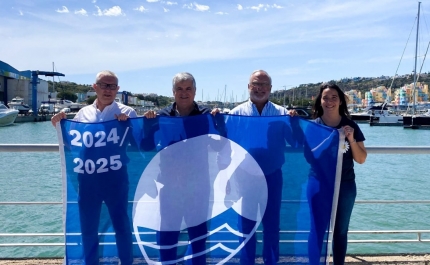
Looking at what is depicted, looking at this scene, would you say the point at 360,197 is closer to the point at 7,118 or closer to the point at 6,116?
the point at 6,116

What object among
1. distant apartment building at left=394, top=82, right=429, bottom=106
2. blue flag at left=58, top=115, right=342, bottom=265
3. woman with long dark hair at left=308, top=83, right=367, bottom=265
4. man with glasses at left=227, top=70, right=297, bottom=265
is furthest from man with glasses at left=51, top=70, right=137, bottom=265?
distant apartment building at left=394, top=82, right=429, bottom=106

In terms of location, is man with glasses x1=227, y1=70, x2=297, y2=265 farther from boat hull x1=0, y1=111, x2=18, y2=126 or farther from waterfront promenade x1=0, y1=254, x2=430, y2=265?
boat hull x1=0, y1=111, x2=18, y2=126

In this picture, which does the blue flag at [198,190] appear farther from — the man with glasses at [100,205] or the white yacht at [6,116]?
the white yacht at [6,116]

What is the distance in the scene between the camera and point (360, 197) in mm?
14164

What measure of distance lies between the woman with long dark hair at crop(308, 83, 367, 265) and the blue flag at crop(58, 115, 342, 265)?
12 cm

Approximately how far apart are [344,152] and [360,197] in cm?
1206

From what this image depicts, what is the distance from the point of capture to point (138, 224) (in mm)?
3123

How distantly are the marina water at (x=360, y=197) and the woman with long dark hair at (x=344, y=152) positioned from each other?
152 inches

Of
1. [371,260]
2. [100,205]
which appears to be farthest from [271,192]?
[100,205]

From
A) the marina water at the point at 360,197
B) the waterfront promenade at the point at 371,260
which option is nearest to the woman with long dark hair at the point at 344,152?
the waterfront promenade at the point at 371,260

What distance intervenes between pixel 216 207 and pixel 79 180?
1110 mm

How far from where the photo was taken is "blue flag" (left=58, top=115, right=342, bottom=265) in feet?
10.2

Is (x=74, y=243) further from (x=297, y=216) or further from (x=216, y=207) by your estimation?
(x=297, y=216)

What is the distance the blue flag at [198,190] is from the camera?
10.2ft
